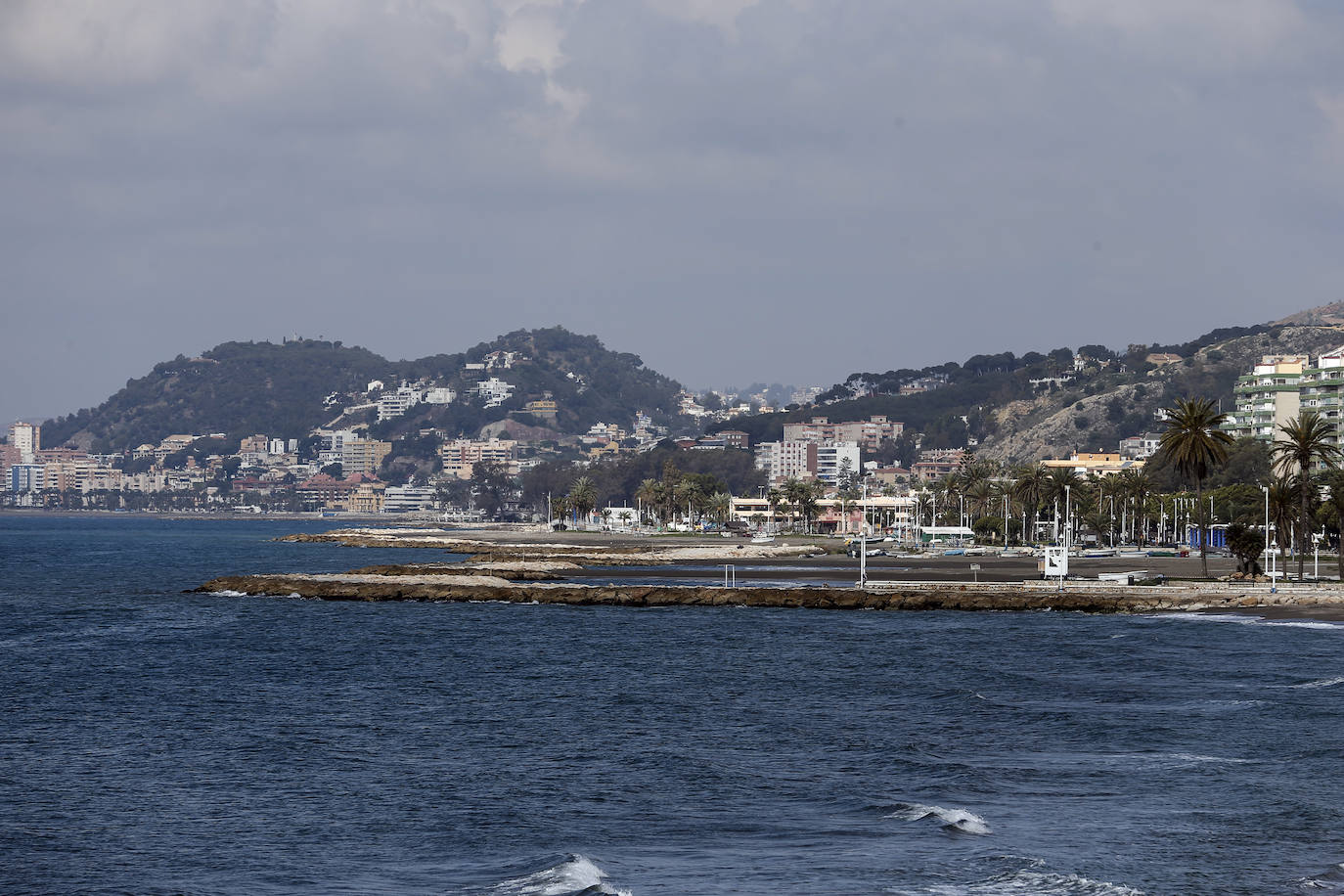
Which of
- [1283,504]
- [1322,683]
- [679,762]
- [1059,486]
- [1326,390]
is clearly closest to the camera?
[679,762]

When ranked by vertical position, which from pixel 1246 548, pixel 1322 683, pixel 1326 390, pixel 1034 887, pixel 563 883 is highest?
pixel 1326 390

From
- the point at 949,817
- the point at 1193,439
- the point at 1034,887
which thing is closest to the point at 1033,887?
the point at 1034,887

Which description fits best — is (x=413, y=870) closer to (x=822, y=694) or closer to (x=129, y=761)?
(x=129, y=761)

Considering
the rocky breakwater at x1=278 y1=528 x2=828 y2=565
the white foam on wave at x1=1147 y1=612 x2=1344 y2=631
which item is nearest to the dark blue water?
the white foam on wave at x1=1147 y1=612 x2=1344 y2=631

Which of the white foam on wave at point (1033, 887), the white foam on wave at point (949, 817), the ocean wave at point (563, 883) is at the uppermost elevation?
the white foam on wave at point (949, 817)

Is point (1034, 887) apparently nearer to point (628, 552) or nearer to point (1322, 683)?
point (1322, 683)

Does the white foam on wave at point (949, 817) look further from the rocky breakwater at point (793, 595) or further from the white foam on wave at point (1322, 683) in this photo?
the rocky breakwater at point (793, 595)

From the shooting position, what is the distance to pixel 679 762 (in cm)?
3253

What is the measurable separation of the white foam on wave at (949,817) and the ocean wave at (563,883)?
631cm

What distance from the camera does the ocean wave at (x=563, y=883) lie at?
21844mm

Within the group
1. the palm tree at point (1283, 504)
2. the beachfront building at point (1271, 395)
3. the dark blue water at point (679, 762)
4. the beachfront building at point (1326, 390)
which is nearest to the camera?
the dark blue water at point (679, 762)

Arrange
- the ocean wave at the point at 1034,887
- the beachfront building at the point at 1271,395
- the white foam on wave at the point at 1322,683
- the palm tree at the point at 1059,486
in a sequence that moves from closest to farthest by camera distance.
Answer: the ocean wave at the point at 1034,887 < the white foam on wave at the point at 1322,683 < the palm tree at the point at 1059,486 < the beachfront building at the point at 1271,395

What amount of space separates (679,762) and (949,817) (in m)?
7.59

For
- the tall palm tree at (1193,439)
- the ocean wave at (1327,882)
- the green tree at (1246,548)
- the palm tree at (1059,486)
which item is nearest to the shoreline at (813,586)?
the green tree at (1246,548)
